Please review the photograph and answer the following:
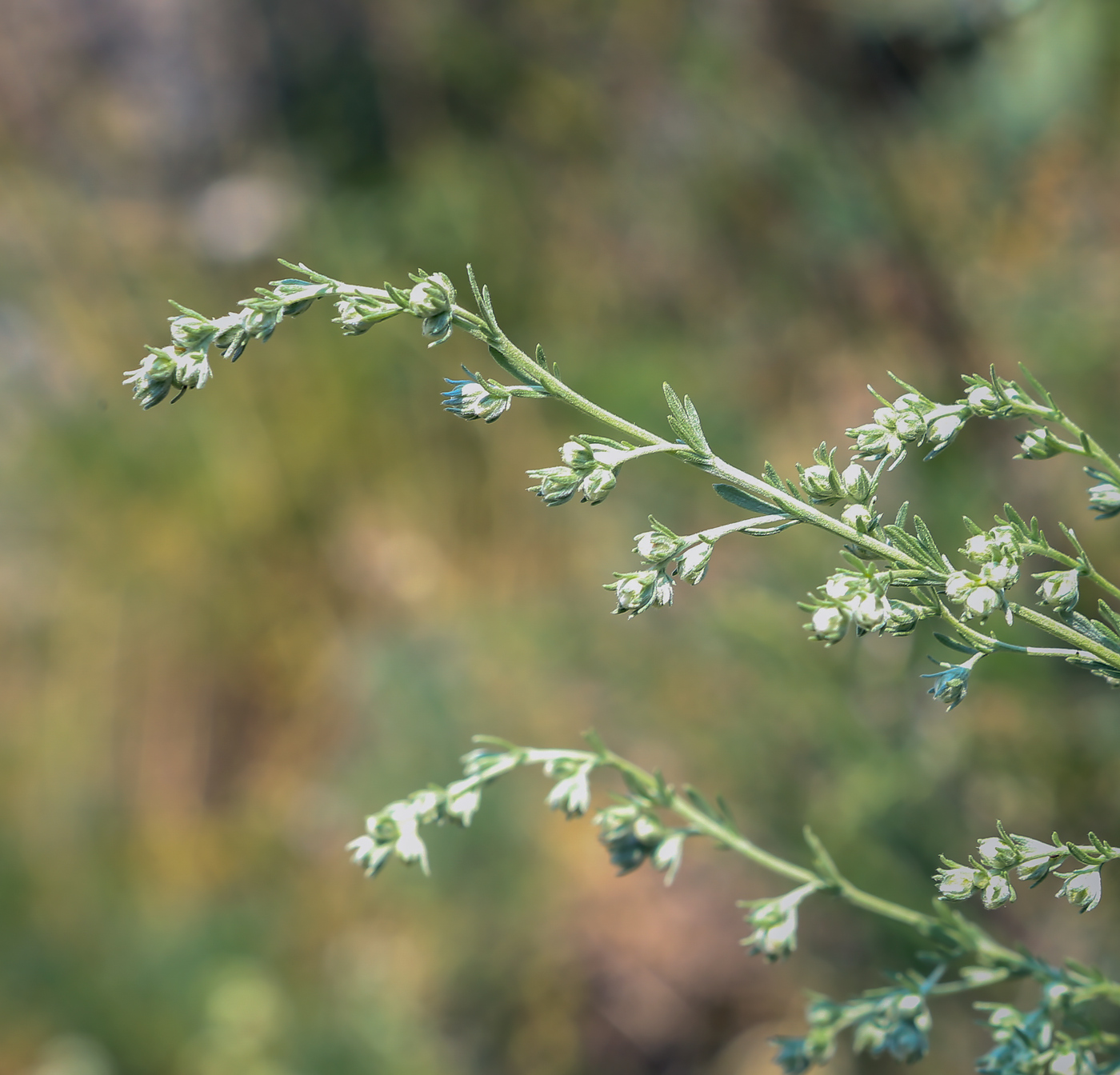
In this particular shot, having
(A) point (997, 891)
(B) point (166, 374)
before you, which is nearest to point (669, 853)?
(A) point (997, 891)

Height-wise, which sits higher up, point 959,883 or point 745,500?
point 745,500

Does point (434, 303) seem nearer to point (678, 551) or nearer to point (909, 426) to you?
point (678, 551)

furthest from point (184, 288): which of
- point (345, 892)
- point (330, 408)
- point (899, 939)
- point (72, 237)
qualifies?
point (899, 939)

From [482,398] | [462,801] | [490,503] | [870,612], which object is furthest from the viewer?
[490,503]

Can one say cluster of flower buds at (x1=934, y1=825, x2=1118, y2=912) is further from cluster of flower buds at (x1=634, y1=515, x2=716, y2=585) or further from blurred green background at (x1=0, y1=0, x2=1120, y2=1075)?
blurred green background at (x1=0, y1=0, x2=1120, y2=1075)

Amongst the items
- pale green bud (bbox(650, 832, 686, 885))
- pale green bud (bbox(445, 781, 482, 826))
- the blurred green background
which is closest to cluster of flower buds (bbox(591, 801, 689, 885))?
pale green bud (bbox(650, 832, 686, 885))

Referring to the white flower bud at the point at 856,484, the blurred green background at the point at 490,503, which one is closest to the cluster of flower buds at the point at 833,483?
the white flower bud at the point at 856,484

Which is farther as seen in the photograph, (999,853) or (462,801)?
(462,801)
